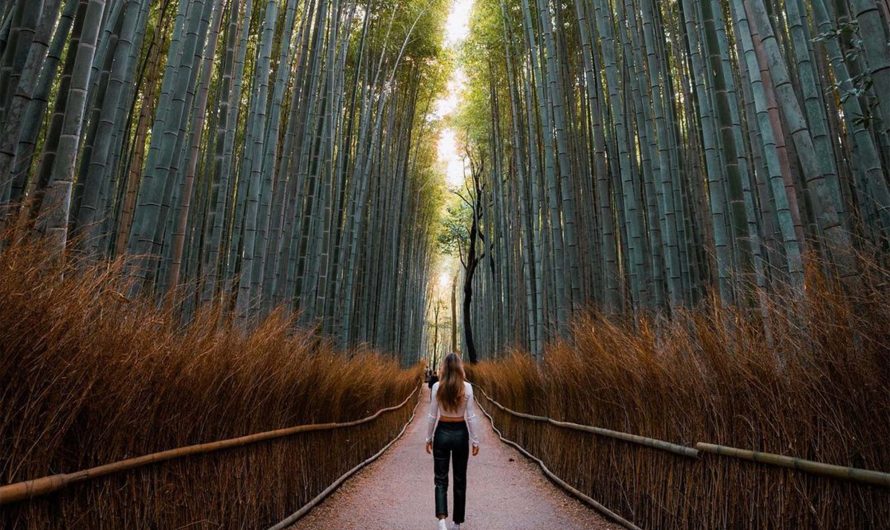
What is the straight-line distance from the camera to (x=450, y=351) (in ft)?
12.0

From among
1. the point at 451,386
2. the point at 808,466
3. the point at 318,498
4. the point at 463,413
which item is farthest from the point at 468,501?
the point at 808,466

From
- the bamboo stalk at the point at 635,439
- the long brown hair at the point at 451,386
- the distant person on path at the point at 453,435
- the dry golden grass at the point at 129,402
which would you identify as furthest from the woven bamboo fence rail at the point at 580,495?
the dry golden grass at the point at 129,402

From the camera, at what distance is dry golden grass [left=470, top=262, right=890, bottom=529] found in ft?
4.77

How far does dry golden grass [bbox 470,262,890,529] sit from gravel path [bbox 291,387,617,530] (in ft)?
1.11

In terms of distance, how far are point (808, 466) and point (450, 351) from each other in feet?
7.50

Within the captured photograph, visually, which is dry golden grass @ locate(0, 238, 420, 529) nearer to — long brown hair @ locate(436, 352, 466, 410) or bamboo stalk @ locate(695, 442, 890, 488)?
long brown hair @ locate(436, 352, 466, 410)

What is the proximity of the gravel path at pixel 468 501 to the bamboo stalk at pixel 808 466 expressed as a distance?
1.21 m

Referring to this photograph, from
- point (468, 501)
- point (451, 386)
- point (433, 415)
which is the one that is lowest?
point (468, 501)

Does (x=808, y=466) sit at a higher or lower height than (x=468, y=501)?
higher

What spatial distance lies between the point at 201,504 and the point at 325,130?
4.38 m

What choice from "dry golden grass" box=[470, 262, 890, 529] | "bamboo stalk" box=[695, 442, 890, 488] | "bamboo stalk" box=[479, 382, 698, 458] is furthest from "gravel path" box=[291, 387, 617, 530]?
"bamboo stalk" box=[695, 442, 890, 488]

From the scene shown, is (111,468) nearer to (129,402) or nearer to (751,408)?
(129,402)

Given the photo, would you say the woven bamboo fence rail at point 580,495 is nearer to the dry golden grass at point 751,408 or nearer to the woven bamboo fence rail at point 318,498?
the dry golden grass at point 751,408

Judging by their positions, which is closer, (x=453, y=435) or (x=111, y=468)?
(x=111, y=468)
